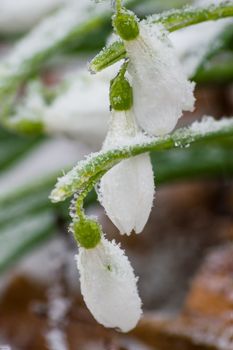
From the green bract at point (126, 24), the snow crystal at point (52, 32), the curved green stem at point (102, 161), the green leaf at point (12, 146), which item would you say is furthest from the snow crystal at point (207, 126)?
the green leaf at point (12, 146)

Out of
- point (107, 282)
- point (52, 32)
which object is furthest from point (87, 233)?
point (52, 32)

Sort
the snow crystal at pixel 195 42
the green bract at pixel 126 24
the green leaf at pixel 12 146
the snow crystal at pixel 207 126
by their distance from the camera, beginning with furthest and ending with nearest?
the green leaf at pixel 12 146 → the snow crystal at pixel 195 42 → the snow crystal at pixel 207 126 → the green bract at pixel 126 24

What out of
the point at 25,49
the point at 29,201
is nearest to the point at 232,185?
the point at 29,201

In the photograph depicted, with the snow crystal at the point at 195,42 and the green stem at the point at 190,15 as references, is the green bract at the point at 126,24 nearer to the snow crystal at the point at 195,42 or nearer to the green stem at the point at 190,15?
the green stem at the point at 190,15

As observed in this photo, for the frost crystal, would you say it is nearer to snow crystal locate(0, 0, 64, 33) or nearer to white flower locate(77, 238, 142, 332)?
snow crystal locate(0, 0, 64, 33)

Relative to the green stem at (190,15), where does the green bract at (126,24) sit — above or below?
below

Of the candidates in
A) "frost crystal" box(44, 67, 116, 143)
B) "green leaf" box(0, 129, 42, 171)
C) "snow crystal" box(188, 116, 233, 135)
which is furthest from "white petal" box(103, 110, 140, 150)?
"green leaf" box(0, 129, 42, 171)

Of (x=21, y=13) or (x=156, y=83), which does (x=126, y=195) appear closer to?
(x=156, y=83)
